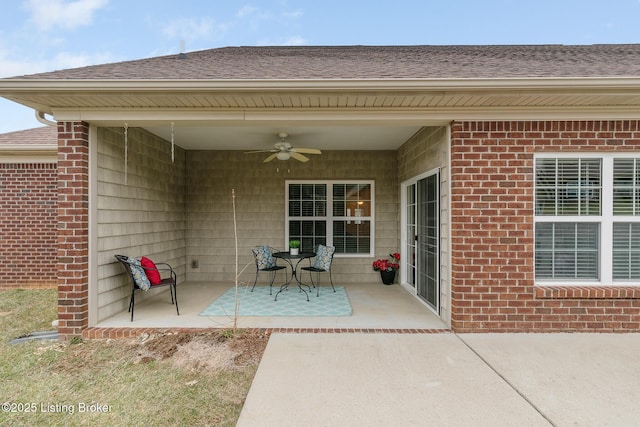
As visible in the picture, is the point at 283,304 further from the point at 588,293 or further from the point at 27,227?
the point at 27,227

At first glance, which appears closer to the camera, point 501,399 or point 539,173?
point 501,399

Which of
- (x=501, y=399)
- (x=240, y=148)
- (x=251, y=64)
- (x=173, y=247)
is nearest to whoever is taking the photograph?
(x=501, y=399)

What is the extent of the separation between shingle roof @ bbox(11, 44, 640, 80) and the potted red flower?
11.6 feet

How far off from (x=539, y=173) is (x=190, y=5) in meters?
11.6

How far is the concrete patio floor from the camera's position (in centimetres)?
389

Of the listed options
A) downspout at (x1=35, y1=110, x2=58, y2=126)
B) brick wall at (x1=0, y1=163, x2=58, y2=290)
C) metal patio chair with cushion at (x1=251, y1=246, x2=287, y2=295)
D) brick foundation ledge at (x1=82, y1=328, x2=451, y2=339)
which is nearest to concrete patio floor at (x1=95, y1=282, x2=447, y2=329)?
brick foundation ledge at (x1=82, y1=328, x2=451, y2=339)

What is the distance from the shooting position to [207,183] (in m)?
6.62

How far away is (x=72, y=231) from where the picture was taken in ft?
12.1

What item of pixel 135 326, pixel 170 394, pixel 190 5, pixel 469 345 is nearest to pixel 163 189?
pixel 135 326

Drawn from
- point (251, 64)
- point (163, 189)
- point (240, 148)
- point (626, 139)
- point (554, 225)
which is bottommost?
point (554, 225)

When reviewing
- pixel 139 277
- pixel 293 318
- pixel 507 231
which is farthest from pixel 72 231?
pixel 507 231

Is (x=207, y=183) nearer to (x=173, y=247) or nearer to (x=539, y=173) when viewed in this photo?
(x=173, y=247)

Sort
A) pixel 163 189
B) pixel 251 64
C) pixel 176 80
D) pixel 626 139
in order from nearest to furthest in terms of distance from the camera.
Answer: pixel 176 80 → pixel 626 139 → pixel 251 64 → pixel 163 189

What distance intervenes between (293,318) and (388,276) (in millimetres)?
2665
